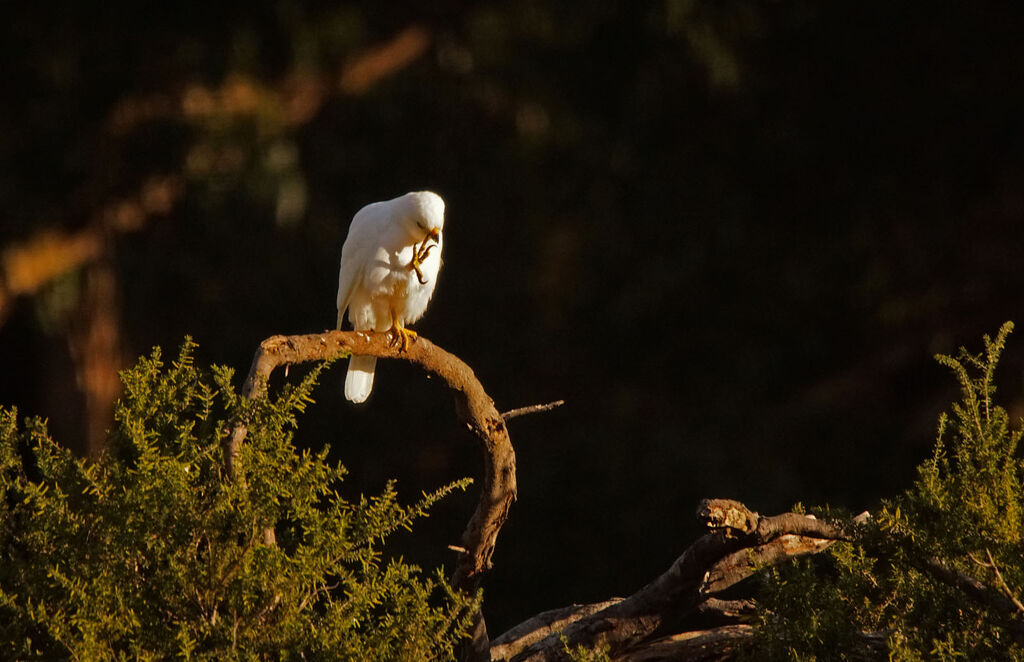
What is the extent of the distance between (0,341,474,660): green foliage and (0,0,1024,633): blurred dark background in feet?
14.8

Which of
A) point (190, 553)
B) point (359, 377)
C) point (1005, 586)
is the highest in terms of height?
point (359, 377)

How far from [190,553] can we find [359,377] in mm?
2129

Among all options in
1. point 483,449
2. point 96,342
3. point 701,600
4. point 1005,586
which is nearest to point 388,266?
point 483,449

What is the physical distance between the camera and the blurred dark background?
749cm

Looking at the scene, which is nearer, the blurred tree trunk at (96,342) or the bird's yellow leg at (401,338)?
the bird's yellow leg at (401,338)

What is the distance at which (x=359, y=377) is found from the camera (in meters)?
4.94

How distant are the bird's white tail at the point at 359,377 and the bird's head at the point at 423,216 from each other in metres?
0.54

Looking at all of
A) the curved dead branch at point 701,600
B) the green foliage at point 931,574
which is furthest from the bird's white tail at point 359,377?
the green foliage at point 931,574

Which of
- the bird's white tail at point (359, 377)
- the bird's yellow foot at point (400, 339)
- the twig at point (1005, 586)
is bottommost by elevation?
the twig at point (1005, 586)

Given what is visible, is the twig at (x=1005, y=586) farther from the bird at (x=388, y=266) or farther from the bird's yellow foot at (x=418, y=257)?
the bird's yellow foot at (x=418, y=257)

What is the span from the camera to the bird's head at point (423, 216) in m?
4.51

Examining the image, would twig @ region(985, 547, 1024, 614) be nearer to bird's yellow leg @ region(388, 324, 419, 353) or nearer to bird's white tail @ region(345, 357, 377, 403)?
bird's yellow leg @ region(388, 324, 419, 353)

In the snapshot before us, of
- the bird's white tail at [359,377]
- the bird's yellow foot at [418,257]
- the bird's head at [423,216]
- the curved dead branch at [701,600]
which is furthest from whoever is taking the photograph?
the bird's white tail at [359,377]

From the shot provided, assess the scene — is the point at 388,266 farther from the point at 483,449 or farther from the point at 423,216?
the point at 483,449
